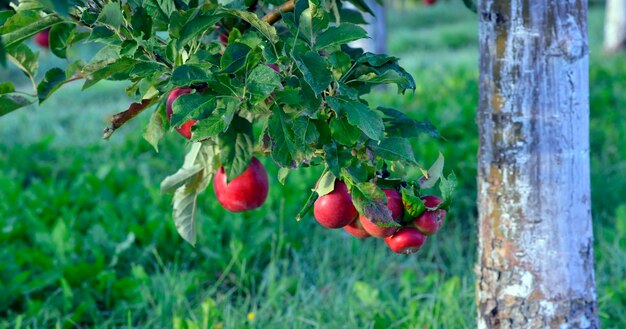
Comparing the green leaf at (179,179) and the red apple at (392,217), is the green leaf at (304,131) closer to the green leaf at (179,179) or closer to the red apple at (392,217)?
the red apple at (392,217)

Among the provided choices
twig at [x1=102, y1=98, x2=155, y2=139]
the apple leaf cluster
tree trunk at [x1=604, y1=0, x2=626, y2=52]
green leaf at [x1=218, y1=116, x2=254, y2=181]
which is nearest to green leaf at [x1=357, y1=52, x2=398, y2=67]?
the apple leaf cluster

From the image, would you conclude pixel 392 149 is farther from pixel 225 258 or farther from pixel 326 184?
pixel 225 258

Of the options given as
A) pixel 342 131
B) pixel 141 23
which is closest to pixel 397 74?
pixel 342 131

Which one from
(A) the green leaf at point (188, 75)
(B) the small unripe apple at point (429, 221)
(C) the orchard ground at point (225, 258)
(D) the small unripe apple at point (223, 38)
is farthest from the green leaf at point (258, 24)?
(C) the orchard ground at point (225, 258)

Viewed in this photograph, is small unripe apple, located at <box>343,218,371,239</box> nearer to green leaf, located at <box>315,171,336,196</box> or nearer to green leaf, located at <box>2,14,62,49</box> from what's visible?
green leaf, located at <box>315,171,336,196</box>

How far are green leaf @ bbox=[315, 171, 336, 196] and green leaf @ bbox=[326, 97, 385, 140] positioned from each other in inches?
6.6

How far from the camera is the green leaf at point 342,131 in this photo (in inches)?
53.0

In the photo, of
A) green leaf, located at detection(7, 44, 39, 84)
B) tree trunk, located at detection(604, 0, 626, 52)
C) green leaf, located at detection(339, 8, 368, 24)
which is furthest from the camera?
tree trunk, located at detection(604, 0, 626, 52)

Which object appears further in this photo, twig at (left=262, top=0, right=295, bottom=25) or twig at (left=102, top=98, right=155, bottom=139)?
twig at (left=262, top=0, right=295, bottom=25)

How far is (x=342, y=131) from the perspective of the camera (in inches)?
53.2

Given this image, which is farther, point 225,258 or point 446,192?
point 225,258

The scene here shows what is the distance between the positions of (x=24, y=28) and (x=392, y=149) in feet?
2.38

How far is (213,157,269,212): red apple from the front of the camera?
174 centimetres

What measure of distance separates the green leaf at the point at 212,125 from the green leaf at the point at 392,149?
284 mm
